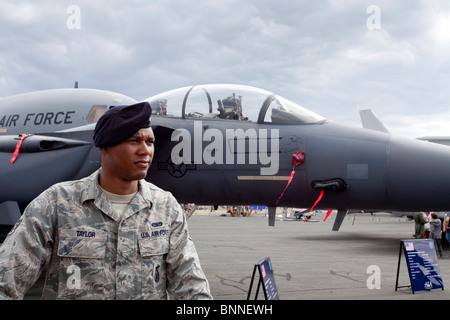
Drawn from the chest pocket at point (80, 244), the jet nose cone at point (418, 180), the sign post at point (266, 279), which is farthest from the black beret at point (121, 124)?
the jet nose cone at point (418, 180)

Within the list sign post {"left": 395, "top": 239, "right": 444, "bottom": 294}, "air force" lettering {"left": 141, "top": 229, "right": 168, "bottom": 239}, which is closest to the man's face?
"air force" lettering {"left": 141, "top": 229, "right": 168, "bottom": 239}

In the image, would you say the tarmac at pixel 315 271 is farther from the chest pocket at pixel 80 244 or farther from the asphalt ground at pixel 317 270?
the chest pocket at pixel 80 244

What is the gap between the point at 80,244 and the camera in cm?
189

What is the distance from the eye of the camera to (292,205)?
5.98 m

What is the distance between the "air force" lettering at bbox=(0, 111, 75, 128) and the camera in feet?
24.0

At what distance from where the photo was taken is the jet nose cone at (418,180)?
5383 mm

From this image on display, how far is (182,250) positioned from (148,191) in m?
0.33

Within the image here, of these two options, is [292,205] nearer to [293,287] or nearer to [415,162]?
[415,162]

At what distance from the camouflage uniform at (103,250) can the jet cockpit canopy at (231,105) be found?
433 centimetres

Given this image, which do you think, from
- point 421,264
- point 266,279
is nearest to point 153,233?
point 266,279

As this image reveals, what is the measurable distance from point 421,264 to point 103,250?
6.94 meters

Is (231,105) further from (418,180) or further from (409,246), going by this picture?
(409,246)

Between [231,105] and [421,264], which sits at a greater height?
[231,105]
